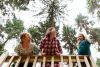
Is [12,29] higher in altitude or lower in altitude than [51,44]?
lower

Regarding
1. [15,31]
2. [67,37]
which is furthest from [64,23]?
[15,31]

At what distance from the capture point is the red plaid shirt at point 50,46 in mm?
5219

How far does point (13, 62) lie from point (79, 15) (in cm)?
1828

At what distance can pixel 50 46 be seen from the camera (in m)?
5.36

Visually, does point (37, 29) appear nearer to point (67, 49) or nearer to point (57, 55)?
point (67, 49)

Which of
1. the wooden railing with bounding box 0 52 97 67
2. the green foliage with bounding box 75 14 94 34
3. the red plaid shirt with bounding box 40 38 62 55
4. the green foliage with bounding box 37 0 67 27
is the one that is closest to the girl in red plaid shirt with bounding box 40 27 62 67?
the red plaid shirt with bounding box 40 38 62 55

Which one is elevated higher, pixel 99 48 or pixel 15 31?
pixel 15 31

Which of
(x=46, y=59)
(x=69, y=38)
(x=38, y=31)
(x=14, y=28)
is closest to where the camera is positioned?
(x=46, y=59)

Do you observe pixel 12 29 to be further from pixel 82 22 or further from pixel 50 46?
pixel 50 46

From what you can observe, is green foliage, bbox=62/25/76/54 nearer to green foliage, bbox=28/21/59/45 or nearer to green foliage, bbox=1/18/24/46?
green foliage, bbox=28/21/59/45

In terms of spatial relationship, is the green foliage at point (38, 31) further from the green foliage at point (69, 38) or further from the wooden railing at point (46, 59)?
the wooden railing at point (46, 59)

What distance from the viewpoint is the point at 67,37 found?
18.2 metres

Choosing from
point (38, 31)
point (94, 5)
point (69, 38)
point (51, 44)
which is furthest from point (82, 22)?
point (51, 44)

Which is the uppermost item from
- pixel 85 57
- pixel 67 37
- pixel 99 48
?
pixel 85 57
